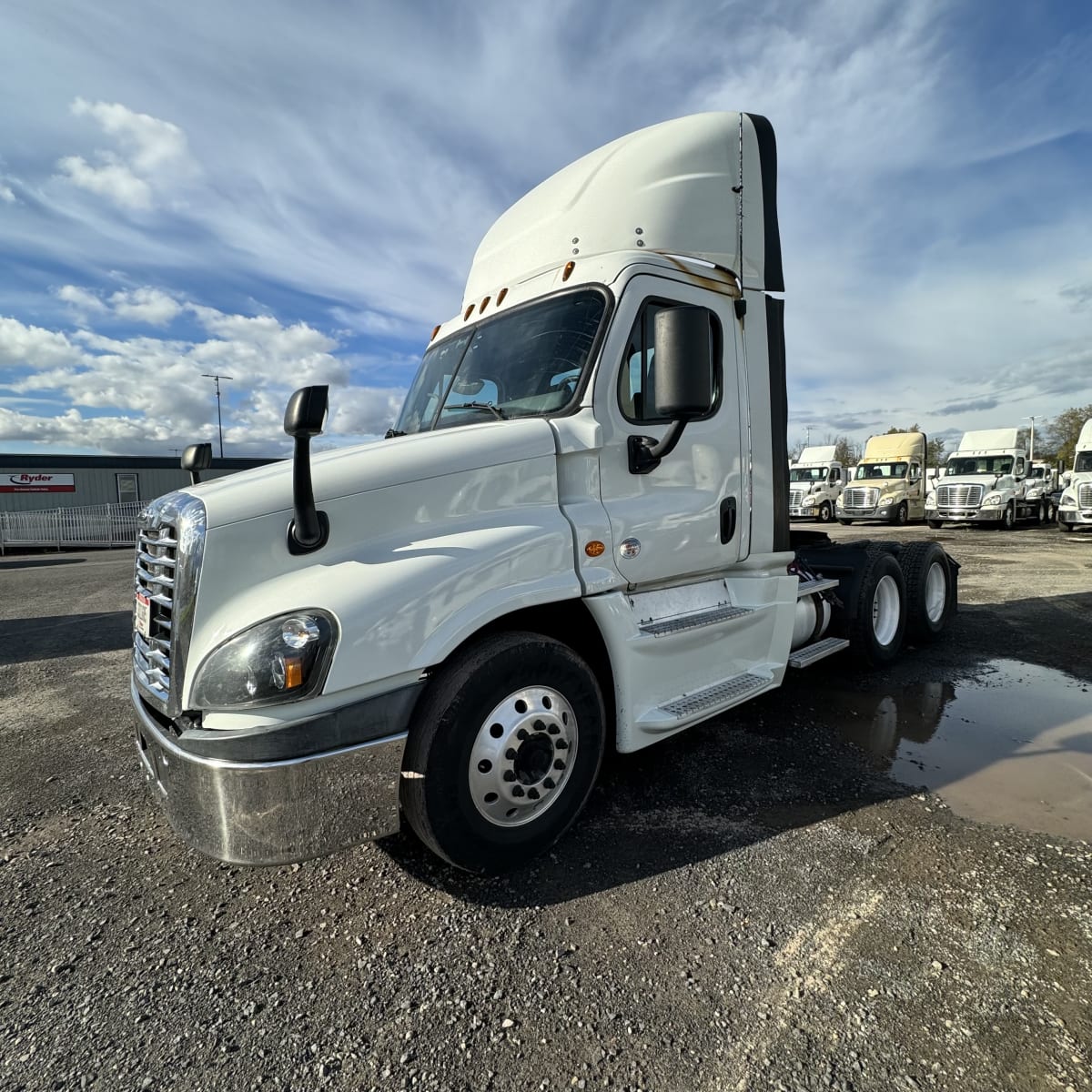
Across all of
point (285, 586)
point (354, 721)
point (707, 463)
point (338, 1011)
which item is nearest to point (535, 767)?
point (354, 721)

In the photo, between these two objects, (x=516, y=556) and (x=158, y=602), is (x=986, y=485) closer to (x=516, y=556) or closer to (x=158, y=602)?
(x=516, y=556)

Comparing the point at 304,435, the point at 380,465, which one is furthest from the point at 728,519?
the point at 304,435

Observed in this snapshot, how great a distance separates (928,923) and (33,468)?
39.1 metres

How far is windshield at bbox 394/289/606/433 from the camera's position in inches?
127

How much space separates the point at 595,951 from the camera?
233 centimetres

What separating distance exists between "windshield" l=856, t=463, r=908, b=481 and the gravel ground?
25.9m

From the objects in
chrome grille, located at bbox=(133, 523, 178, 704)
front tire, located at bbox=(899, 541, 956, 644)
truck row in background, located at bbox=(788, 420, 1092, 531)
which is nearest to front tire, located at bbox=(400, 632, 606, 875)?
chrome grille, located at bbox=(133, 523, 178, 704)

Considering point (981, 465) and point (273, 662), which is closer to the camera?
point (273, 662)

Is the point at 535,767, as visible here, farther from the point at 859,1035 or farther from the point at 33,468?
the point at 33,468

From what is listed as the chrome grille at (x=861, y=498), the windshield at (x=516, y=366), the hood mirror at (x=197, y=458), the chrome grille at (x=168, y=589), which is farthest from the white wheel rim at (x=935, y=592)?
the chrome grille at (x=861, y=498)

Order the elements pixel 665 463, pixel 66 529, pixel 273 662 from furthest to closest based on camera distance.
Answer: pixel 66 529
pixel 665 463
pixel 273 662

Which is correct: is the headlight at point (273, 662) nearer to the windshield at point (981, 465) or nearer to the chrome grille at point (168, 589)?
the chrome grille at point (168, 589)

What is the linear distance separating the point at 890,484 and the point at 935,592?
70.6 ft

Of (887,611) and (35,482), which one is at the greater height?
(35,482)
